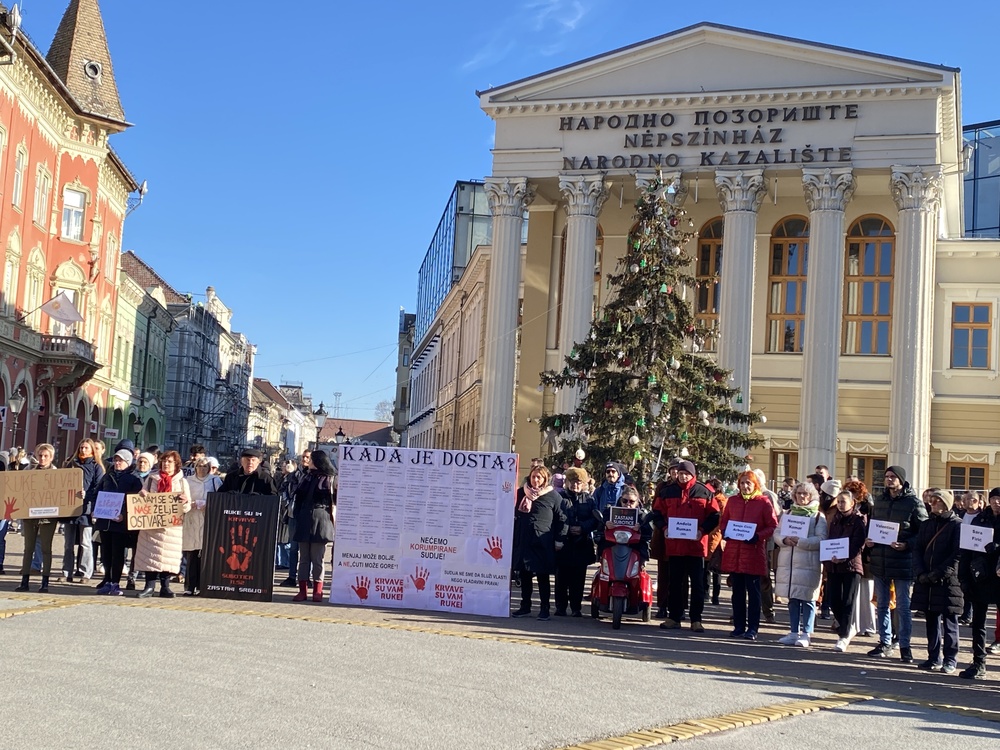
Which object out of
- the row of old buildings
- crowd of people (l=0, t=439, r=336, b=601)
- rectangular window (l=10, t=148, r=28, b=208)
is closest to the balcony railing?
the row of old buildings

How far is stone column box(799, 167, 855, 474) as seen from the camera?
35.0 m

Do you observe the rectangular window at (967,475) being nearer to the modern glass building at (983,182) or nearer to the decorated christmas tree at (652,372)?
the decorated christmas tree at (652,372)

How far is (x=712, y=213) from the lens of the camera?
1596 inches

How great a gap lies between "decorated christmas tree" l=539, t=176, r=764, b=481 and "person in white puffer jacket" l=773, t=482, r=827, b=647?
8.72 m

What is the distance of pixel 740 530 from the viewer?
13352 millimetres

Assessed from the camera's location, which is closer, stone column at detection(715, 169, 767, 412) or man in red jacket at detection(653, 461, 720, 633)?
man in red jacket at detection(653, 461, 720, 633)

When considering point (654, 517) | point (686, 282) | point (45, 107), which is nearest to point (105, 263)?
point (45, 107)

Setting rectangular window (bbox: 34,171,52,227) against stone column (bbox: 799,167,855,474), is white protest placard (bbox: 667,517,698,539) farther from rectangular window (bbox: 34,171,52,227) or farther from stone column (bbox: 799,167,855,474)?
rectangular window (bbox: 34,171,52,227)

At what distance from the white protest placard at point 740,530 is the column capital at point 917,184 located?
24680mm

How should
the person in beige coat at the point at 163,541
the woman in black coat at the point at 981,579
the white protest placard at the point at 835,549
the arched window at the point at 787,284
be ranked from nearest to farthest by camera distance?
the woman in black coat at the point at 981,579 → the white protest placard at the point at 835,549 → the person in beige coat at the point at 163,541 → the arched window at the point at 787,284

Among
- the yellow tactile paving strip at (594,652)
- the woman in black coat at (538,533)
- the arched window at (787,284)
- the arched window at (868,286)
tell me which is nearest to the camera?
the yellow tactile paving strip at (594,652)

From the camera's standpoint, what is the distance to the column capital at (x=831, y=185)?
35.6 m

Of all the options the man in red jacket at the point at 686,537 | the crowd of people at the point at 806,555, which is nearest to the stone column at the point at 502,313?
the crowd of people at the point at 806,555

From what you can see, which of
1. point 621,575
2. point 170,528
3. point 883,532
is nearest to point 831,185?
point 621,575
